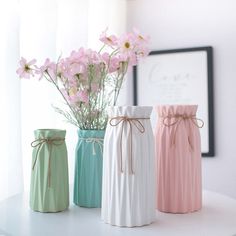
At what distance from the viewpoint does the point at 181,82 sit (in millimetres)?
1961

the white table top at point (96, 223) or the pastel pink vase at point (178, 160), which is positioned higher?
the pastel pink vase at point (178, 160)

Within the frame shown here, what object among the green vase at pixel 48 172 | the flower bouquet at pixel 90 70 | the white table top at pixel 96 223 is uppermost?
the flower bouquet at pixel 90 70

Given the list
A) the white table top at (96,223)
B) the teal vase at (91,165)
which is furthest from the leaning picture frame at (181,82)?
the teal vase at (91,165)

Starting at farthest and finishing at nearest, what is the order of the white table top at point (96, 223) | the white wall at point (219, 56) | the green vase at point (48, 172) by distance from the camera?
the white wall at point (219, 56), the green vase at point (48, 172), the white table top at point (96, 223)

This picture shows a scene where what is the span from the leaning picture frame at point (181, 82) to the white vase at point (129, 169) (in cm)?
114

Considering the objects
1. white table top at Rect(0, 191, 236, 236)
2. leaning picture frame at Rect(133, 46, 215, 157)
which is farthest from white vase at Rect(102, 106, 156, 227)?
leaning picture frame at Rect(133, 46, 215, 157)

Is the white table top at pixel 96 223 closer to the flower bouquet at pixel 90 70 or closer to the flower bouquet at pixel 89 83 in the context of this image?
the flower bouquet at pixel 89 83

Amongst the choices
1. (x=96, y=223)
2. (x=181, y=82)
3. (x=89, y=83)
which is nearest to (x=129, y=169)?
(x=96, y=223)

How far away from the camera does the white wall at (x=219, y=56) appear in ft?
6.03

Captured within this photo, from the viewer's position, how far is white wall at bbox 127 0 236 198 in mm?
1837

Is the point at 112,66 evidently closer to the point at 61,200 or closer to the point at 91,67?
the point at 91,67

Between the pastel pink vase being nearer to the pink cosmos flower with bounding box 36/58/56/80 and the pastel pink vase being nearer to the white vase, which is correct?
the white vase

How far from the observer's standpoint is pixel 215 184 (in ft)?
6.16

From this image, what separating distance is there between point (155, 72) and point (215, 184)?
0.72m
